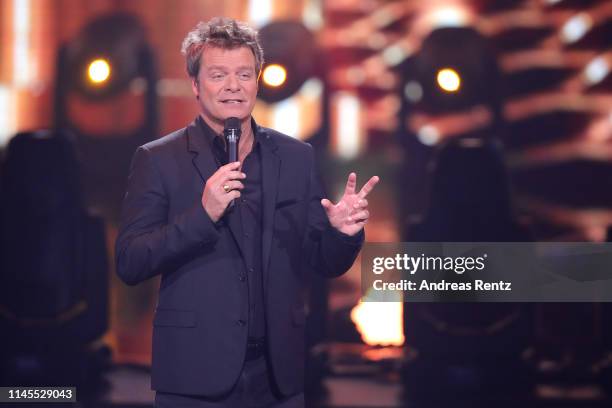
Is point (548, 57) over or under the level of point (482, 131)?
over

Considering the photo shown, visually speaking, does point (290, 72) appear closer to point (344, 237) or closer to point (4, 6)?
point (4, 6)

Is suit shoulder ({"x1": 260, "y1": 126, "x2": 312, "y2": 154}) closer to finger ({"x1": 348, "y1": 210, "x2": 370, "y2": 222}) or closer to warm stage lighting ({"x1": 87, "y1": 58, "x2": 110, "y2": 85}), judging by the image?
finger ({"x1": 348, "y1": 210, "x2": 370, "y2": 222})

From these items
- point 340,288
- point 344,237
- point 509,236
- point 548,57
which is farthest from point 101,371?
point 548,57

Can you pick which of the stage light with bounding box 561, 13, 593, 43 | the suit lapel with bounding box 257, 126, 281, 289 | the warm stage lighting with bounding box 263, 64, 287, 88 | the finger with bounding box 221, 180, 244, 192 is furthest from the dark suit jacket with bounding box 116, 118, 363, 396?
the stage light with bounding box 561, 13, 593, 43

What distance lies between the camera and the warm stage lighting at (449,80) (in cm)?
361

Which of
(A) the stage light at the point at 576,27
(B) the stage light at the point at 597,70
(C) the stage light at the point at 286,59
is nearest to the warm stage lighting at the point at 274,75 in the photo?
(C) the stage light at the point at 286,59

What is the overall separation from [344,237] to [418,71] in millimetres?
2009

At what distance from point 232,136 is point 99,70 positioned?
7.10 feet

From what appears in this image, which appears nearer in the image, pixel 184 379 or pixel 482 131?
pixel 184 379

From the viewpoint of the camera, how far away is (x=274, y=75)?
11.7 feet

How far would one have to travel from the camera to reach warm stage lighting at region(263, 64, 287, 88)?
11.6 ft

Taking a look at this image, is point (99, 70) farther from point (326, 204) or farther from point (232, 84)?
point (326, 204)

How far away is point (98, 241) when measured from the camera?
3.58 meters

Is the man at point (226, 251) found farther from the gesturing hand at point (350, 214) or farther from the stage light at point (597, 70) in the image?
the stage light at point (597, 70)
